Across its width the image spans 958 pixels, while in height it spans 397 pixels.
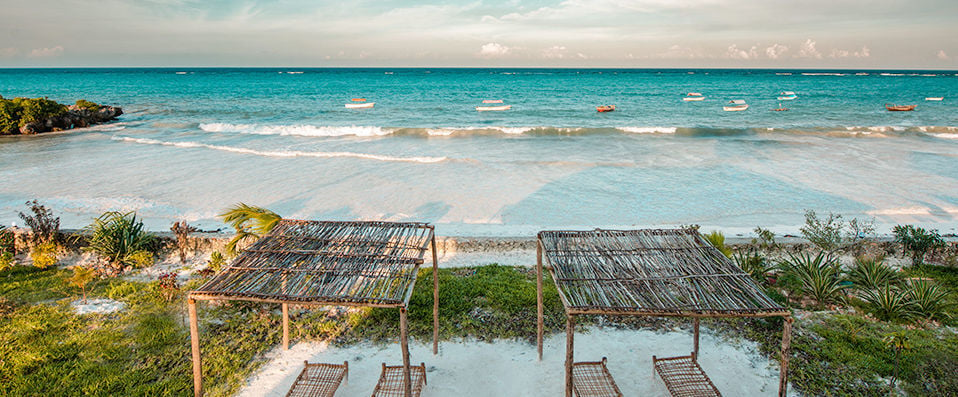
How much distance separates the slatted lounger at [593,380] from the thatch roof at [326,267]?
6.25 ft

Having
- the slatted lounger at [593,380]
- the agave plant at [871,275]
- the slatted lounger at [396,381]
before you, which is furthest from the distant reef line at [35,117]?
the agave plant at [871,275]

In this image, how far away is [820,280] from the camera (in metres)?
6.29

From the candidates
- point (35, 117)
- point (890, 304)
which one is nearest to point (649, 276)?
point (890, 304)

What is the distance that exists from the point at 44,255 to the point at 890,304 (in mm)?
11537

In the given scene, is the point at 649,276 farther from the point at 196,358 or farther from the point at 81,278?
the point at 81,278

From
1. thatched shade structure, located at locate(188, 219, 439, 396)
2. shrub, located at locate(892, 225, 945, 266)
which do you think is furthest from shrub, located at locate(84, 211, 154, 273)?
shrub, located at locate(892, 225, 945, 266)

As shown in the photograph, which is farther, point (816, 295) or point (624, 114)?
point (624, 114)

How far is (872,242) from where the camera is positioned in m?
7.78

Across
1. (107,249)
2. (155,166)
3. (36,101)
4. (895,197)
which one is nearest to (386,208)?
(107,249)

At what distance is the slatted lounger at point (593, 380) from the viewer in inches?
181

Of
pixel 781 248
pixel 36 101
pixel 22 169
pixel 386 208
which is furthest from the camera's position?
pixel 36 101

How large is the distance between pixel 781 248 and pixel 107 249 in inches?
416

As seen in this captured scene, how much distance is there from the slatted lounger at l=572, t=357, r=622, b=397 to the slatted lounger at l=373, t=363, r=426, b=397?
58.8 inches

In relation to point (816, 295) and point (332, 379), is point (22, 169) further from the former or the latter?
point (816, 295)
